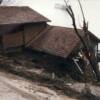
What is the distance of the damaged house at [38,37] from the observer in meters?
20.7

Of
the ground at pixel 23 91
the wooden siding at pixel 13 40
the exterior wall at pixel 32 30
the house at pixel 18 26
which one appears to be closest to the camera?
the ground at pixel 23 91

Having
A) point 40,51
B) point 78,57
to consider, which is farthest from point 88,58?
point 40,51

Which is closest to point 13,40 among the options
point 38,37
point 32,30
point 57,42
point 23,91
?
point 32,30

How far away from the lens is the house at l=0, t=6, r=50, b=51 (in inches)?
860

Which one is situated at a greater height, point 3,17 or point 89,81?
point 3,17

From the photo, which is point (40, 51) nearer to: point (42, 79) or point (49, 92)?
point (42, 79)

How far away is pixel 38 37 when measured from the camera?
23.9 meters

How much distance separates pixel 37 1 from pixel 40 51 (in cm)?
2139

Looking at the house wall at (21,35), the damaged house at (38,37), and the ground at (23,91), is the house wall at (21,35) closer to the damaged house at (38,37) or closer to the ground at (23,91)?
the damaged house at (38,37)

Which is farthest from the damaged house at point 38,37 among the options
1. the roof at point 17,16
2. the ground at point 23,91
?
the ground at point 23,91

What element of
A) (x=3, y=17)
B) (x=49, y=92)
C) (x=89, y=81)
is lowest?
(x=89, y=81)

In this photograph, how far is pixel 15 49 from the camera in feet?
74.2

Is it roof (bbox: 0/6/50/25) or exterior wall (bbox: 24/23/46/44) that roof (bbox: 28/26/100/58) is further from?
roof (bbox: 0/6/50/25)

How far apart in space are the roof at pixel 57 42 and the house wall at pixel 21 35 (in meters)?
0.61
